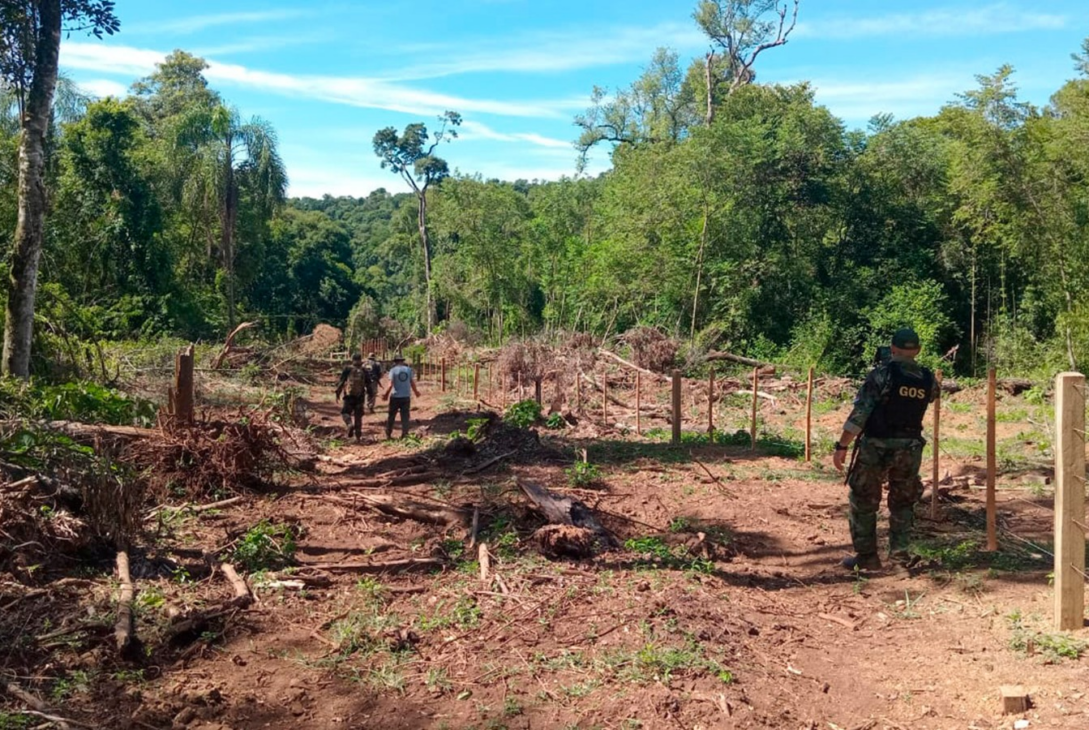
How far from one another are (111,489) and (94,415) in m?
4.29

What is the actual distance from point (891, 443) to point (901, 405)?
0.95 ft

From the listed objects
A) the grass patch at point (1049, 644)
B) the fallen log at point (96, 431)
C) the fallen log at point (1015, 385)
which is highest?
the fallen log at point (96, 431)

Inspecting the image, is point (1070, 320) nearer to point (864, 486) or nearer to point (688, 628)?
point (864, 486)

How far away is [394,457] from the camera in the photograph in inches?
427

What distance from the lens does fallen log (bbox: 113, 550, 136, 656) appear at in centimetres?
A: 455

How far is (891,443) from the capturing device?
20.2 ft

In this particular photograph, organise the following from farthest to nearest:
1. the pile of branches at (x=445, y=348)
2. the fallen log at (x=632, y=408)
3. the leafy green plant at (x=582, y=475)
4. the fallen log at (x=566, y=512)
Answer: the pile of branches at (x=445, y=348)
the fallen log at (x=632, y=408)
the leafy green plant at (x=582, y=475)
the fallen log at (x=566, y=512)

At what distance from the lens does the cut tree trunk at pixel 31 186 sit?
11164mm

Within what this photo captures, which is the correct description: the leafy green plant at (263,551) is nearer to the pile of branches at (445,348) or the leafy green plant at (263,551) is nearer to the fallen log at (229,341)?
the fallen log at (229,341)

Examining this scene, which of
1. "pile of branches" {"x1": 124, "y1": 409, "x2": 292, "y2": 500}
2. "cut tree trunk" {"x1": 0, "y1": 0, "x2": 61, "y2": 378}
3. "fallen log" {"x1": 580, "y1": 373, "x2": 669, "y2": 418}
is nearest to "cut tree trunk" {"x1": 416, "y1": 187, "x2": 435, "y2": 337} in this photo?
"fallen log" {"x1": 580, "y1": 373, "x2": 669, "y2": 418}

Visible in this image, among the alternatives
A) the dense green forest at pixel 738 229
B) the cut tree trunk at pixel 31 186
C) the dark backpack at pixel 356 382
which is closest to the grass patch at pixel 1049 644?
the dark backpack at pixel 356 382

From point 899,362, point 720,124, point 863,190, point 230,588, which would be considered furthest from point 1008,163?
point 230,588

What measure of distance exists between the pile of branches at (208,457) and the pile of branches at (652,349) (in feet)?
46.6

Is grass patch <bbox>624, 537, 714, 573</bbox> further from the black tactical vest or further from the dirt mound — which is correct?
the black tactical vest
